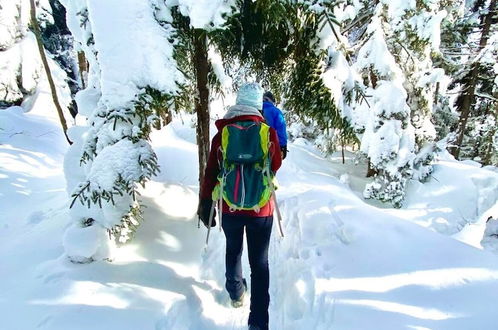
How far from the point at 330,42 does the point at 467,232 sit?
537cm

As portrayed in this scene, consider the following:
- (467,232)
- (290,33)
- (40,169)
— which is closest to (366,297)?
(290,33)

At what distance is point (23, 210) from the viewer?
7.52 metres

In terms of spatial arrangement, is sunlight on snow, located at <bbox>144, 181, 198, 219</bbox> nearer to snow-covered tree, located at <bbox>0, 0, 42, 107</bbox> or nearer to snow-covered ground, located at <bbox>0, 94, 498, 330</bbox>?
snow-covered ground, located at <bbox>0, 94, 498, 330</bbox>

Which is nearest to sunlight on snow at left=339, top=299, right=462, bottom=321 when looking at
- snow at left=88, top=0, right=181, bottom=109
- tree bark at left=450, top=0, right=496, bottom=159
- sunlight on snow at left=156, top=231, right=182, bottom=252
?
sunlight on snow at left=156, top=231, right=182, bottom=252

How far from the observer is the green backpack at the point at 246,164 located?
3078 mm

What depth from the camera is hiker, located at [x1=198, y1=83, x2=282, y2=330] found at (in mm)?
3127

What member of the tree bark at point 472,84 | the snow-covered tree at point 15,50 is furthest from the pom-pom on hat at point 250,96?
the tree bark at point 472,84

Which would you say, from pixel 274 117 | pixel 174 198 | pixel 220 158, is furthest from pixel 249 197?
pixel 174 198

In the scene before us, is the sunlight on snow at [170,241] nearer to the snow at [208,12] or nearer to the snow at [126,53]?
the snow at [126,53]

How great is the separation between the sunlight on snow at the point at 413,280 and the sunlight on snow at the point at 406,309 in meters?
0.19

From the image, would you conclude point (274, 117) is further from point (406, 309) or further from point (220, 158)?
point (406, 309)

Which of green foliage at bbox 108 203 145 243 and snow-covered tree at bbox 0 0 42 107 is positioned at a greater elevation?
snow-covered tree at bbox 0 0 42 107

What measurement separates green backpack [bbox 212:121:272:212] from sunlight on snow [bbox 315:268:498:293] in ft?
4.86

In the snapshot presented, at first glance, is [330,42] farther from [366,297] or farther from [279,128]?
[366,297]
